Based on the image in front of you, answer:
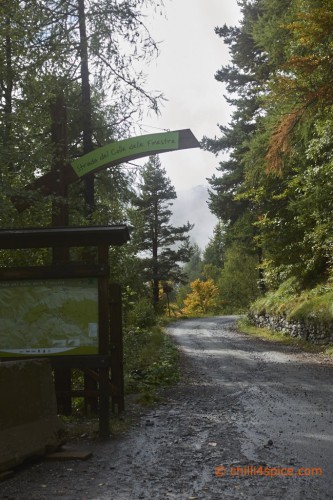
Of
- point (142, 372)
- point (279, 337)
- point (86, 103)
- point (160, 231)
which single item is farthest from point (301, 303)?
point (160, 231)

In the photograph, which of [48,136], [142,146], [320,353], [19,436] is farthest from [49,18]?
[320,353]

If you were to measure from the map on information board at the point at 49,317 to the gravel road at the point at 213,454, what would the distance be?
1216 mm

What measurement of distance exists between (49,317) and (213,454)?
2536 millimetres

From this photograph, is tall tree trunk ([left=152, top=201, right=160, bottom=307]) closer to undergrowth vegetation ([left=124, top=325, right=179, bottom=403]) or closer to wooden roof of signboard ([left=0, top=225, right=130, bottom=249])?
undergrowth vegetation ([left=124, top=325, right=179, bottom=403])

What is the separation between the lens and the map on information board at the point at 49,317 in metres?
6.09

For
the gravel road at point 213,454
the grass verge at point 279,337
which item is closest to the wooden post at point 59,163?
the gravel road at point 213,454

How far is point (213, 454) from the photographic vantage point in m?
5.12

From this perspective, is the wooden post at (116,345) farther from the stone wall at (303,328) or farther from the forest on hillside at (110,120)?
the stone wall at (303,328)

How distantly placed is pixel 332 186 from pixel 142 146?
25.3 feet

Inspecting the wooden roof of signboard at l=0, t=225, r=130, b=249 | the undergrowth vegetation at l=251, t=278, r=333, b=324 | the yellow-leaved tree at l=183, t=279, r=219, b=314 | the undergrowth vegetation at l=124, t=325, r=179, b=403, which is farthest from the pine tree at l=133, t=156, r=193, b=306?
the wooden roof of signboard at l=0, t=225, r=130, b=249

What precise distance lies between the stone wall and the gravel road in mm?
7115

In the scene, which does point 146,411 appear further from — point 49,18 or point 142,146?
point 49,18

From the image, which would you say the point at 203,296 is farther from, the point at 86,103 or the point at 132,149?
the point at 132,149

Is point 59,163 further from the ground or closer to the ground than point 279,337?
further from the ground
